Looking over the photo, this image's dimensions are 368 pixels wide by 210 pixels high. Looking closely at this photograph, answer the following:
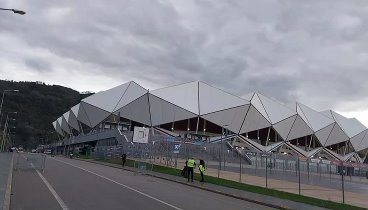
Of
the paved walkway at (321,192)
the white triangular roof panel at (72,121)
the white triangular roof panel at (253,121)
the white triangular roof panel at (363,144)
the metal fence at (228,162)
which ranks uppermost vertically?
the white triangular roof panel at (72,121)

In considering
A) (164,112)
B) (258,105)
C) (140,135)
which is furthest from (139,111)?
(140,135)

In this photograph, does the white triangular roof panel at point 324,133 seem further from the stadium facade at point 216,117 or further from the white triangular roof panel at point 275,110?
the white triangular roof panel at point 275,110

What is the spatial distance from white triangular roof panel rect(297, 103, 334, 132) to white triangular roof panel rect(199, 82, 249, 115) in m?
22.6

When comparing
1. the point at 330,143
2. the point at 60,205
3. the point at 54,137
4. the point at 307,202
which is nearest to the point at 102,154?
the point at 307,202

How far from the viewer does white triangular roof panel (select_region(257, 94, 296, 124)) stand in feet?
324

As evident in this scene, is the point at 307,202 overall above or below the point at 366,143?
below

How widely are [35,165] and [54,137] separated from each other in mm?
163296

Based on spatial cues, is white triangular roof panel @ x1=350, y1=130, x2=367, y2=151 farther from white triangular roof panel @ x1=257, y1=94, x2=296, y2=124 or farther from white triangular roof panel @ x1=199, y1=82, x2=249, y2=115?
white triangular roof panel @ x1=199, y1=82, x2=249, y2=115

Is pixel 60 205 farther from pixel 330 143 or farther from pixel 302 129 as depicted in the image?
pixel 330 143

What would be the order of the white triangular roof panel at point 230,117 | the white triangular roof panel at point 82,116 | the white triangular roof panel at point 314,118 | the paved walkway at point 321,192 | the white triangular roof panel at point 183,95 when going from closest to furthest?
the paved walkway at point 321,192
the white triangular roof panel at point 183,95
the white triangular roof panel at point 230,117
the white triangular roof panel at point 314,118
the white triangular roof panel at point 82,116

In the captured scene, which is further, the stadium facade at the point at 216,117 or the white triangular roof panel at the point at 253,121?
the white triangular roof panel at the point at 253,121

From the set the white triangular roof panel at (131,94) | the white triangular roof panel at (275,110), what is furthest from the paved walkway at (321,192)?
the white triangular roof panel at (275,110)

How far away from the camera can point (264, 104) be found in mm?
99562

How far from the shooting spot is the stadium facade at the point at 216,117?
295 feet
